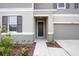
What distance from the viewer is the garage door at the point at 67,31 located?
661 inches

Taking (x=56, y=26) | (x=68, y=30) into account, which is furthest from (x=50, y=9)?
(x=68, y=30)

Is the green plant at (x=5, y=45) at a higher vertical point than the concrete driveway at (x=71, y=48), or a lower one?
higher

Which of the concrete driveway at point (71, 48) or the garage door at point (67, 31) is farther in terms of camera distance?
the garage door at point (67, 31)

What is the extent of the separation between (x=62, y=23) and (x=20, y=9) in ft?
17.6

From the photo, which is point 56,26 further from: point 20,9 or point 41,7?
point 20,9

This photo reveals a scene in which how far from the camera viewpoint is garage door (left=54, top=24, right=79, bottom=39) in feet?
55.1

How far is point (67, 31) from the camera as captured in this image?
16.9 meters

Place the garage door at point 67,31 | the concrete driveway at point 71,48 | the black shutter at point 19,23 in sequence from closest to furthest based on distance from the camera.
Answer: the concrete driveway at point 71,48, the black shutter at point 19,23, the garage door at point 67,31

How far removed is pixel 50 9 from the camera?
15.4m

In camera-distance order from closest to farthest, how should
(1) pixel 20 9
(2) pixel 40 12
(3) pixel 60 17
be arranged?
(1) pixel 20 9, (2) pixel 40 12, (3) pixel 60 17

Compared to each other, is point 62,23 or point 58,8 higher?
point 58,8

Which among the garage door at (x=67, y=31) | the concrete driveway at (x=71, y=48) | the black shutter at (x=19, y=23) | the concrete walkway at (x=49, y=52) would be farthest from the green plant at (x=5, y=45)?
the garage door at (x=67, y=31)

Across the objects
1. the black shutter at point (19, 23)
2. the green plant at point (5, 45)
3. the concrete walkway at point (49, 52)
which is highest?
the black shutter at point (19, 23)

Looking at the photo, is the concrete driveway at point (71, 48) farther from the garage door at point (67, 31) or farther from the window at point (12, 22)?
the garage door at point (67, 31)
